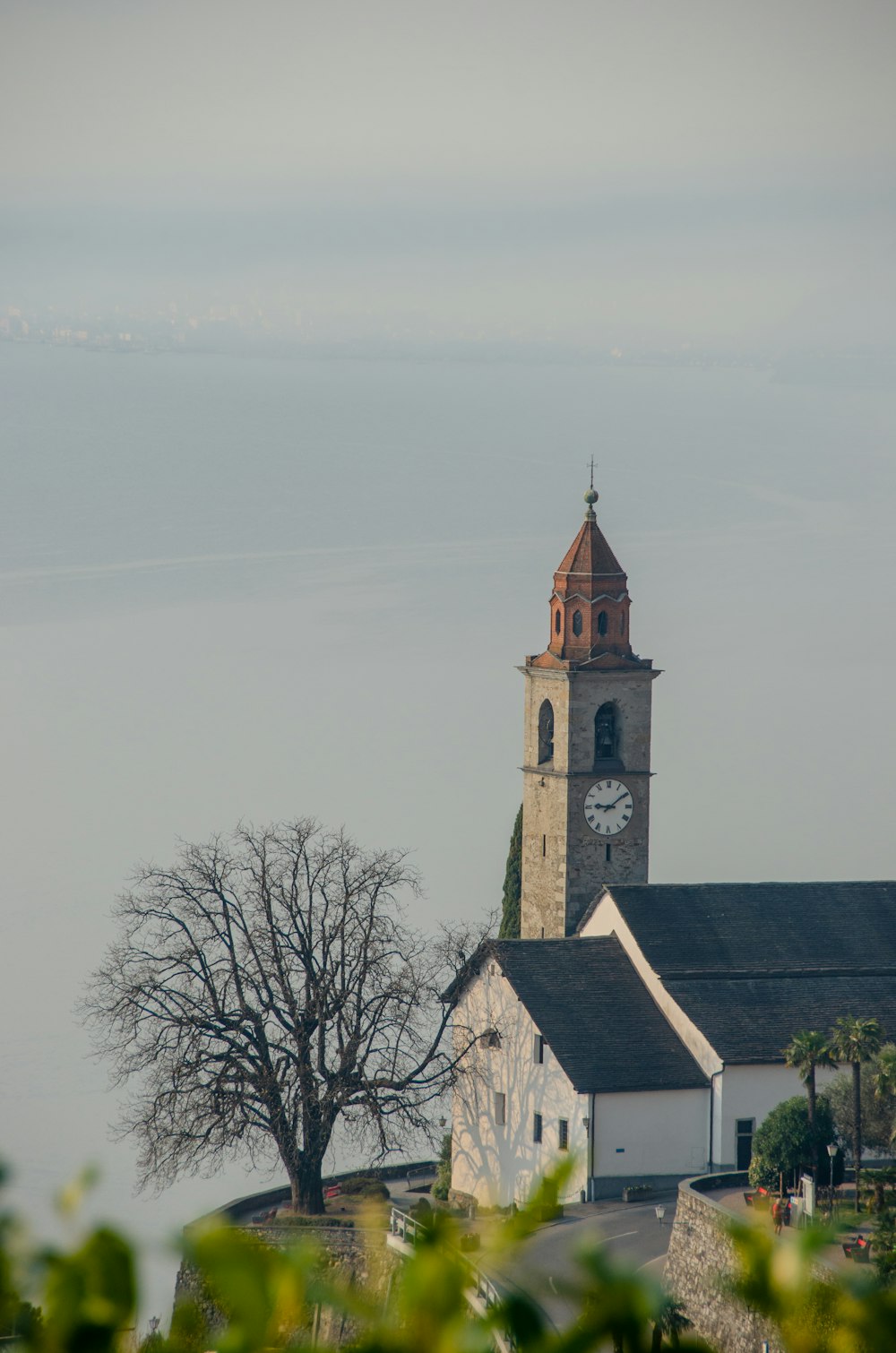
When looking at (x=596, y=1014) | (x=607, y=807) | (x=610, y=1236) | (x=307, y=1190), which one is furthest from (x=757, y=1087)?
(x=607, y=807)

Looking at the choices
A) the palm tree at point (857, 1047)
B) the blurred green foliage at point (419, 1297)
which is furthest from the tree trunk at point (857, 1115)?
the blurred green foliage at point (419, 1297)

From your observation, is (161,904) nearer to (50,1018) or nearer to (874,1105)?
(874,1105)

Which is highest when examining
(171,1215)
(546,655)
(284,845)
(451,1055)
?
(546,655)

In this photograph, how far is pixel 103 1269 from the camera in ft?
18.2

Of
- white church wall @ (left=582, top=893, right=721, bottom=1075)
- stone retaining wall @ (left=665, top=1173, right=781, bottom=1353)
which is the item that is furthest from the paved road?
white church wall @ (left=582, top=893, right=721, bottom=1075)

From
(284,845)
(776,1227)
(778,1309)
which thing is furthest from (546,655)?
(778,1309)

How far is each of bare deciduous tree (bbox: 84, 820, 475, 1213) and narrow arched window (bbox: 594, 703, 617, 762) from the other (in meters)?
7.36

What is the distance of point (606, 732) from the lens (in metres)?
50.3

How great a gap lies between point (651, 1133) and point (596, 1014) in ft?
9.22

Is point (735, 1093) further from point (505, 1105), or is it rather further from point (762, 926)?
point (762, 926)

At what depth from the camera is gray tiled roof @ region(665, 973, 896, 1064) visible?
41625 mm

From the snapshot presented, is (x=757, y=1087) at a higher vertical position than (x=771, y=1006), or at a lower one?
lower

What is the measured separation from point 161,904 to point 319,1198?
22.5ft

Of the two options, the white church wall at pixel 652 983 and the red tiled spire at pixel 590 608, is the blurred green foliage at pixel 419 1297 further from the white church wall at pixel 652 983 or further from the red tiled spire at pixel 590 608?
the red tiled spire at pixel 590 608
